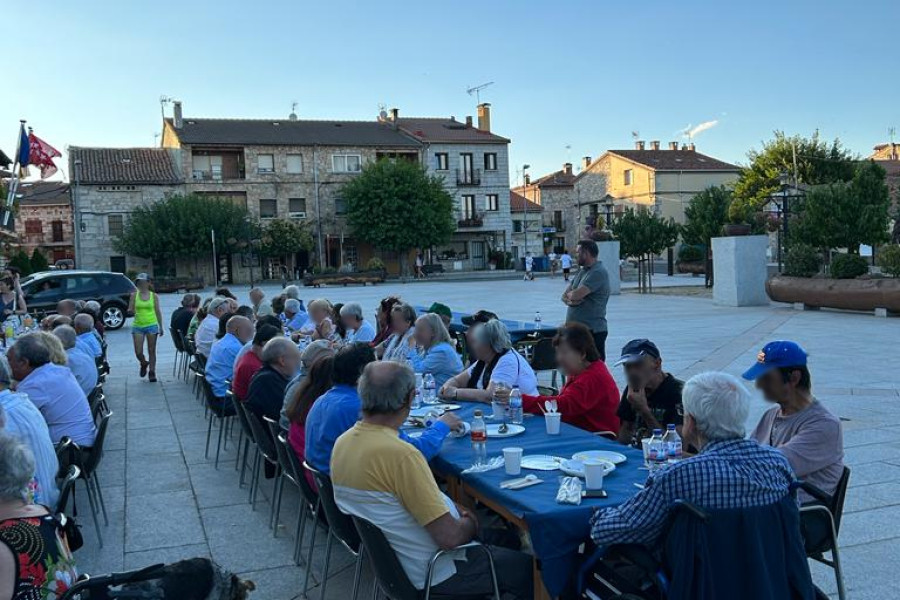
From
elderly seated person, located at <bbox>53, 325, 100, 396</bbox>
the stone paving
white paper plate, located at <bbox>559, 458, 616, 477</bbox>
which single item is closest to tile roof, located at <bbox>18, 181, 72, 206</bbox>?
the stone paving

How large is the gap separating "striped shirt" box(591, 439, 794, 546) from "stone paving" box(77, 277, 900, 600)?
1.52 meters

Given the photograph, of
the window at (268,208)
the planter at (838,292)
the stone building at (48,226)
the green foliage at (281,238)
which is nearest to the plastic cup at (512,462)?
the planter at (838,292)

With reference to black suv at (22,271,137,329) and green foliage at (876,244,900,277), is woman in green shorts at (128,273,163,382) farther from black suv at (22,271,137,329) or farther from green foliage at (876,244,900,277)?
green foliage at (876,244,900,277)

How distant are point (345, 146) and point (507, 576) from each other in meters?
48.0

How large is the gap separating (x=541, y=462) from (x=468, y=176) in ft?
165

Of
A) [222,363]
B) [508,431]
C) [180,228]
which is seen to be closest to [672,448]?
[508,431]

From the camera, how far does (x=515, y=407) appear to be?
4656 millimetres

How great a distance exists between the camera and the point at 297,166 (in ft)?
159

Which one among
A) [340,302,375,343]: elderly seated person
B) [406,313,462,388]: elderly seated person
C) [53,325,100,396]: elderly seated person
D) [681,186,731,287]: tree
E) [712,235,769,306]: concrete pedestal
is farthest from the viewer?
[681,186,731,287]: tree

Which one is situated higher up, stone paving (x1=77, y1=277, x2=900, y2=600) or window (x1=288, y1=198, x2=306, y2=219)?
window (x1=288, y1=198, x2=306, y2=219)

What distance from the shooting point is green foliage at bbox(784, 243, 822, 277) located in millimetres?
18047

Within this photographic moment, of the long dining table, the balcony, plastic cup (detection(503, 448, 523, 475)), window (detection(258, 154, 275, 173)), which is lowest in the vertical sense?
the long dining table

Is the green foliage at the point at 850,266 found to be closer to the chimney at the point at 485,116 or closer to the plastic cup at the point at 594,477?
the plastic cup at the point at 594,477

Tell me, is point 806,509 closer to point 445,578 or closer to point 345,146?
point 445,578
